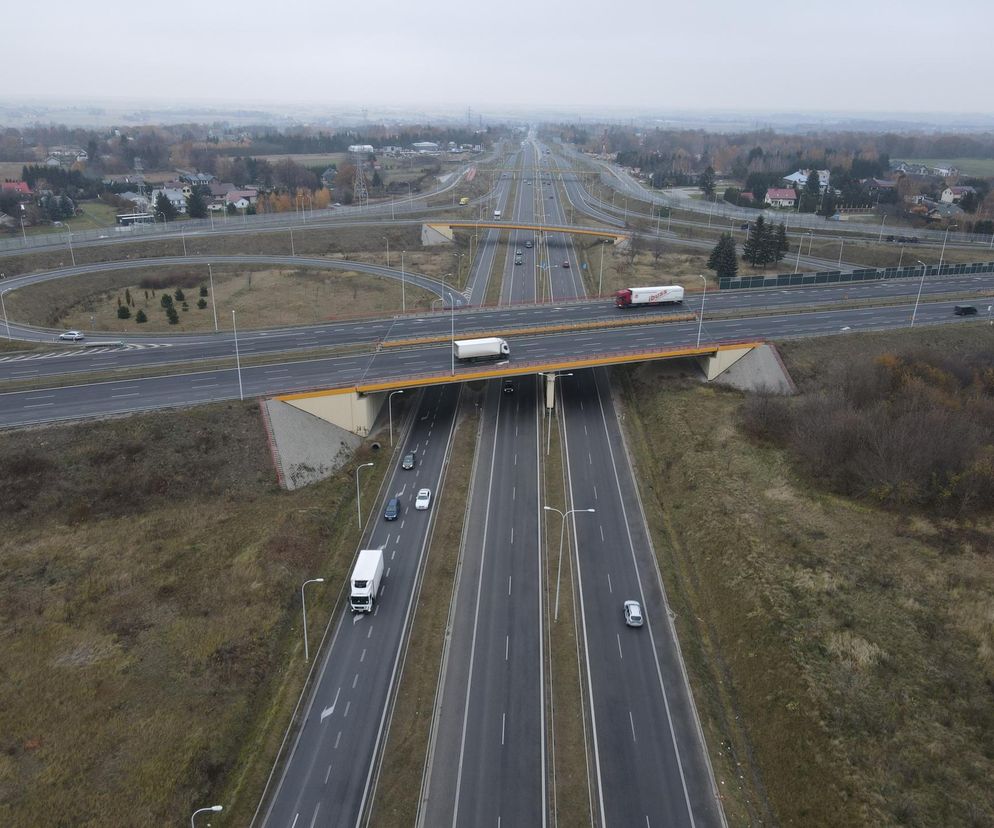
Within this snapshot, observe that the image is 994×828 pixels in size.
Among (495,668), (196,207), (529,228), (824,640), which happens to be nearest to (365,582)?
(495,668)

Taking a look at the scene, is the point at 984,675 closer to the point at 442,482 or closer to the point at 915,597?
the point at 915,597

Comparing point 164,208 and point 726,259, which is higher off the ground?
point 164,208

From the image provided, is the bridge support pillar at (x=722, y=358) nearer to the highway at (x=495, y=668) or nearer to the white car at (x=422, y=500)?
the highway at (x=495, y=668)

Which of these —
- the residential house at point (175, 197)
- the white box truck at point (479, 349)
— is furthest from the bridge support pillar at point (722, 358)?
the residential house at point (175, 197)

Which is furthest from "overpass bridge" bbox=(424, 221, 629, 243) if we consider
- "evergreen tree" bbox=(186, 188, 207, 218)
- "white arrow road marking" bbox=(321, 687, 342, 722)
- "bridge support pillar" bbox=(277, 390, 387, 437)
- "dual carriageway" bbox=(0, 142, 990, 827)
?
"white arrow road marking" bbox=(321, 687, 342, 722)

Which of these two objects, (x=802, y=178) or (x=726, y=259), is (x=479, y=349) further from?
(x=802, y=178)

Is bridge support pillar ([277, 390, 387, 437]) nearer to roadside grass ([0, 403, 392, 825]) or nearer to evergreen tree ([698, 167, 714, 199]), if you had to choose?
roadside grass ([0, 403, 392, 825])
